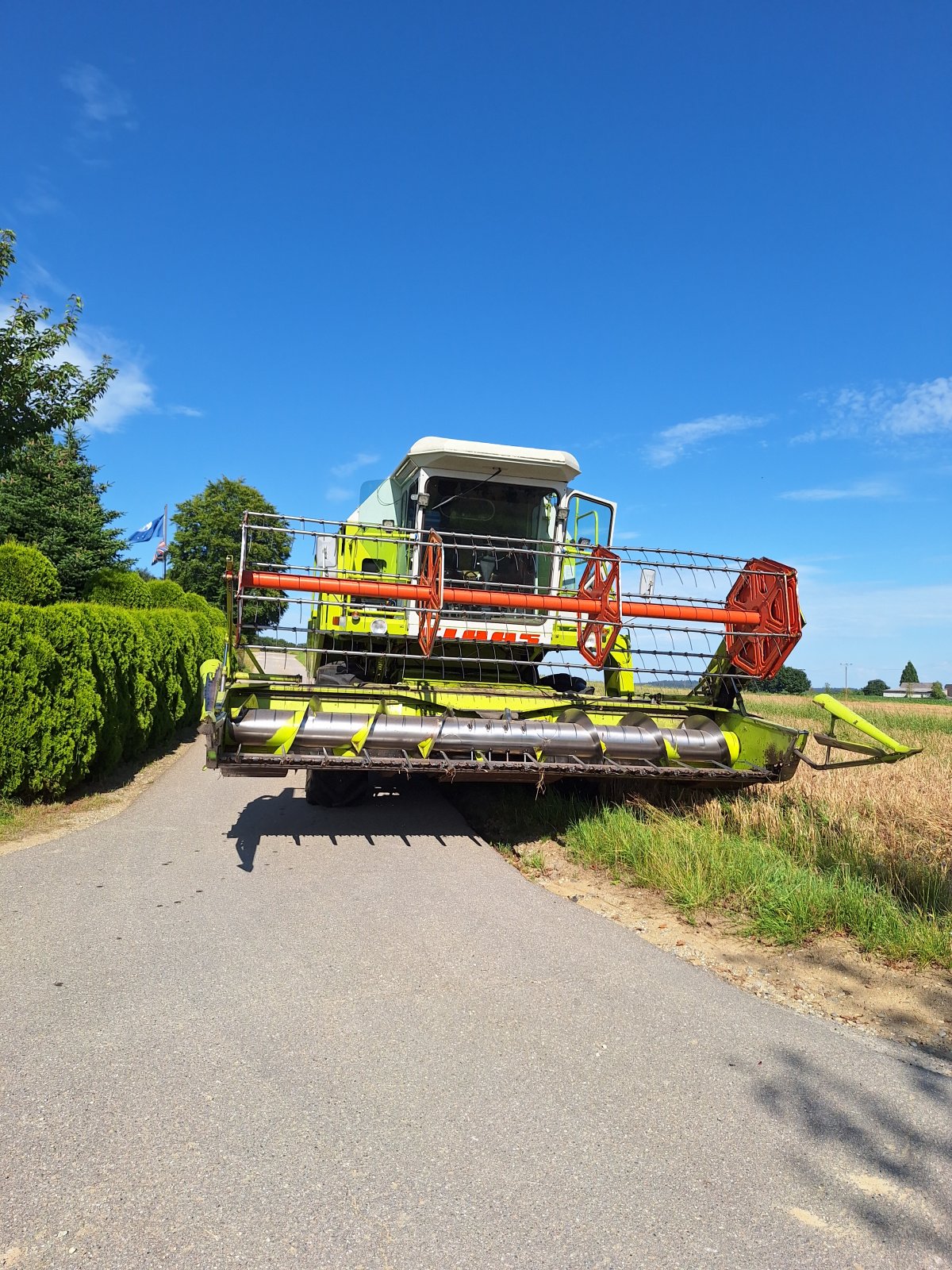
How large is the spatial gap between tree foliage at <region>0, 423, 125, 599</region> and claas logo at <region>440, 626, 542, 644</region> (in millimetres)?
14677

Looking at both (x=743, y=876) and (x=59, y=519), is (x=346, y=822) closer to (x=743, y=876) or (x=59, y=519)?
(x=743, y=876)

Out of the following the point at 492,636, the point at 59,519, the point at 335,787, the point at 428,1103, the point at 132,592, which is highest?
the point at 59,519

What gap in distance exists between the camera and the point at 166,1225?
215cm

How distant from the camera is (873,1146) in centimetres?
256

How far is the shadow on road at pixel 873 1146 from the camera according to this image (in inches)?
88.4

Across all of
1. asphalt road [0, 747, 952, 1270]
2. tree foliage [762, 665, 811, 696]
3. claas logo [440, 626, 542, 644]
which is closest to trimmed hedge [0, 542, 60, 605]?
claas logo [440, 626, 542, 644]

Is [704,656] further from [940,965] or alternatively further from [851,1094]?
[851,1094]

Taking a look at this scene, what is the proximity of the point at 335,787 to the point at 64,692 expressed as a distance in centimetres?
272

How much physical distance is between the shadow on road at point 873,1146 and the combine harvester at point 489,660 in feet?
9.54

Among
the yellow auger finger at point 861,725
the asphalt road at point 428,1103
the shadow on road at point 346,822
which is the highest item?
the yellow auger finger at point 861,725

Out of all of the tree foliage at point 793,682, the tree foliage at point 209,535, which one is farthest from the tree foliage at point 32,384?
the tree foliage at point 793,682

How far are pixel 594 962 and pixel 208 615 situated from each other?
1611cm

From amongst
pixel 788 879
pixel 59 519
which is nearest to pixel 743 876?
pixel 788 879

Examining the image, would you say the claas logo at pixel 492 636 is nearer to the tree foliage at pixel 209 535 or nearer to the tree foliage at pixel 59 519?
the tree foliage at pixel 59 519
